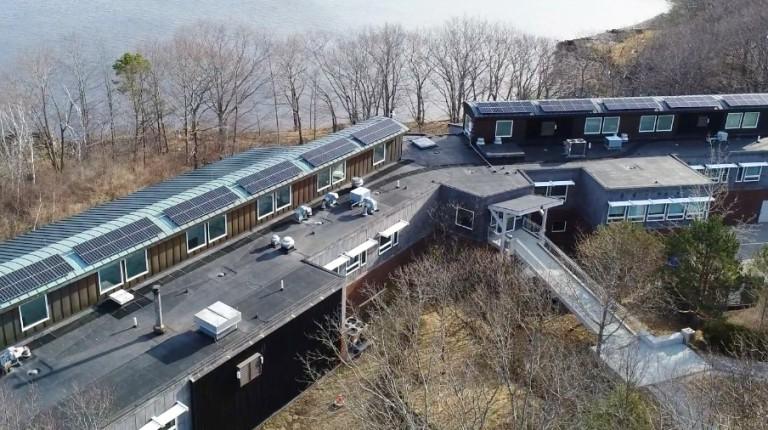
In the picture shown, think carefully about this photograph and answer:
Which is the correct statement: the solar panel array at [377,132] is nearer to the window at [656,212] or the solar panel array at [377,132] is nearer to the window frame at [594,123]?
the window frame at [594,123]

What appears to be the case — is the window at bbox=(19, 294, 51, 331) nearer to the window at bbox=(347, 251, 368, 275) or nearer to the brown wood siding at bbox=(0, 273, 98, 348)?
the brown wood siding at bbox=(0, 273, 98, 348)

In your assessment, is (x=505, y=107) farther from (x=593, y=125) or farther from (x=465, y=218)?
(x=465, y=218)

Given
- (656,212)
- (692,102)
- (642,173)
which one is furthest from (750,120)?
(656,212)

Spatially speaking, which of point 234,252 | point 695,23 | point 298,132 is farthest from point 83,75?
point 695,23

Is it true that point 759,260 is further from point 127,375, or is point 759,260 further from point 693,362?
point 127,375

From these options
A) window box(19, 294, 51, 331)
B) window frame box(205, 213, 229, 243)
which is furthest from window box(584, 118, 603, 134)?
window box(19, 294, 51, 331)

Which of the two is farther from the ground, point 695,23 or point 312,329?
point 695,23
